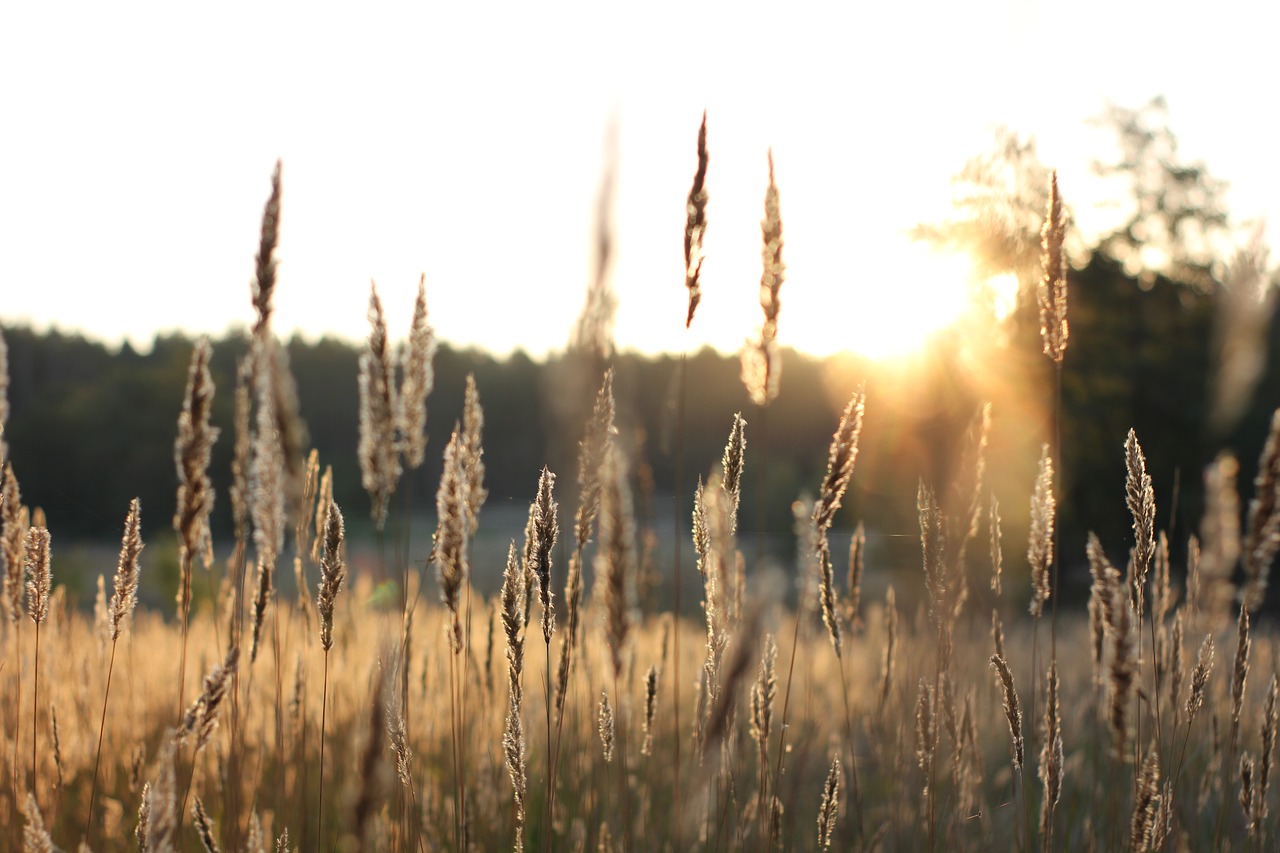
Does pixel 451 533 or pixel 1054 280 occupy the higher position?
pixel 1054 280

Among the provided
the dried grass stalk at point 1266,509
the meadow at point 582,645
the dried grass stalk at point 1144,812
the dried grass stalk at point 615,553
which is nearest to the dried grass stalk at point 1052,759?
the meadow at point 582,645

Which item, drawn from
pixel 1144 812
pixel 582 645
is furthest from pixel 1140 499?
pixel 582 645

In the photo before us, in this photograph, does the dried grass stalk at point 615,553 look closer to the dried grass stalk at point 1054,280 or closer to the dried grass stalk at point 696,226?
the dried grass stalk at point 696,226

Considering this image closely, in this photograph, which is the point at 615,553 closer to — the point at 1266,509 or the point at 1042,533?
the point at 1266,509

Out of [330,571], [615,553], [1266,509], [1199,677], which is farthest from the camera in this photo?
[1199,677]

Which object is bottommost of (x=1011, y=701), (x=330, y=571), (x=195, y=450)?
(x=1011, y=701)

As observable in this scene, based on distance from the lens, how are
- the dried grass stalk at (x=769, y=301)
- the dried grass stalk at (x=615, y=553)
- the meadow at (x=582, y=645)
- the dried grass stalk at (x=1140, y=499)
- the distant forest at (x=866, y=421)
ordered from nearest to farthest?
the dried grass stalk at (x=615, y=553) < the meadow at (x=582, y=645) < the dried grass stalk at (x=769, y=301) < the dried grass stalk at (x=1140, y=499) < the distant forest at (x=866, y=421)

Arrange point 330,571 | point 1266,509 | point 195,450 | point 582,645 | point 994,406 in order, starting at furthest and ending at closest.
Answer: point 994,406, point 582,645, point 330,571, point 1266,509, point 195,450

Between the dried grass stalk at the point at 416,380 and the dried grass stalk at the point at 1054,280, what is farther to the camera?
the dried grass stalk at the point at 1054,280

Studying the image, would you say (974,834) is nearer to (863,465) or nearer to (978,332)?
(978,332)

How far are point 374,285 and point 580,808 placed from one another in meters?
2.26

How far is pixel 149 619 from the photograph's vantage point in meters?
8.95

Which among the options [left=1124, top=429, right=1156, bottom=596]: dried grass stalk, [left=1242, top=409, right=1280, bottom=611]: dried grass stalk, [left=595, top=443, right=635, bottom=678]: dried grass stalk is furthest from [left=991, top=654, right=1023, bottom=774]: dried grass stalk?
[left=595, top=443, right=635, bottom=678]: dried grass stalk

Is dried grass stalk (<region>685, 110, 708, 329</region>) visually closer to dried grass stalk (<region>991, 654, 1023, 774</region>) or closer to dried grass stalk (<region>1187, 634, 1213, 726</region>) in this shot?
dried grass stalk (<region>991, 654, 1023, 774</region>)
